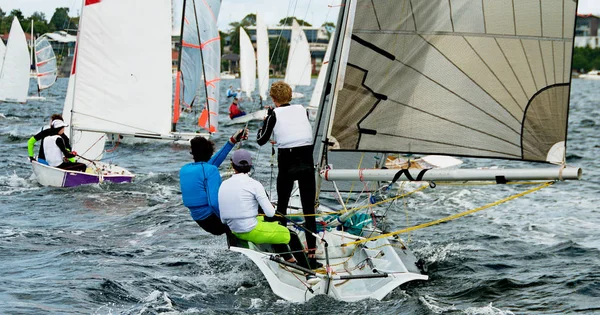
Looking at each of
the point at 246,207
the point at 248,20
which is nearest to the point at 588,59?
the point at 248,20

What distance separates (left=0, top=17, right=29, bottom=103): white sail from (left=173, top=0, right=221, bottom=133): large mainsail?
1615cm

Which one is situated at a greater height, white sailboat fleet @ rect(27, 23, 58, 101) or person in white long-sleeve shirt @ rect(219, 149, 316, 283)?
white sailboat fleet @ rect(27, 23, 58, 101)

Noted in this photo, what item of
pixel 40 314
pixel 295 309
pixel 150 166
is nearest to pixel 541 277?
pixel 295 309

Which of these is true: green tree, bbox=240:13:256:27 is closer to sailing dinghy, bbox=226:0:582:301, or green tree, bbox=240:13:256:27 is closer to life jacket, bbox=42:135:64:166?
life jacket, bbox=42:135:64:166

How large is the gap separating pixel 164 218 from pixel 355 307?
230 inches

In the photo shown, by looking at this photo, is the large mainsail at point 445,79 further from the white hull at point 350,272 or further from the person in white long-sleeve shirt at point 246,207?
the white hull at point 350,272

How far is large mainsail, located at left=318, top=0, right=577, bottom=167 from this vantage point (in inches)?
274

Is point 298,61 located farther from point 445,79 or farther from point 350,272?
point 445,79

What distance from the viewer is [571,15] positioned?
669 centimetres

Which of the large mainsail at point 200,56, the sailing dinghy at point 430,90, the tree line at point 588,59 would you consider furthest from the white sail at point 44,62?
the tree line at point 588,59

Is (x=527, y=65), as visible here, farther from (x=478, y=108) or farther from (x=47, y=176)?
Result: (x=47, y=176)

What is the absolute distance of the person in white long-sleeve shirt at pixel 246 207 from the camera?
7.23 m

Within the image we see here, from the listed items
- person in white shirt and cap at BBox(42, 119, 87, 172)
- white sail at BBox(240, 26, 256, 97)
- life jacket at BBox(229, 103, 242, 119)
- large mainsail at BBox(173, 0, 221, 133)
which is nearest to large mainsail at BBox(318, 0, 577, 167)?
person in white shirt and cap at BBox(42, 119, 87, 172)

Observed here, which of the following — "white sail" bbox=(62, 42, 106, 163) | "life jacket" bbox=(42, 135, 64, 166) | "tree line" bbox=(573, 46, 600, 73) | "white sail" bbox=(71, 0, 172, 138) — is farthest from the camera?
"tree line" bbox=(573, 46, 600, 73)
